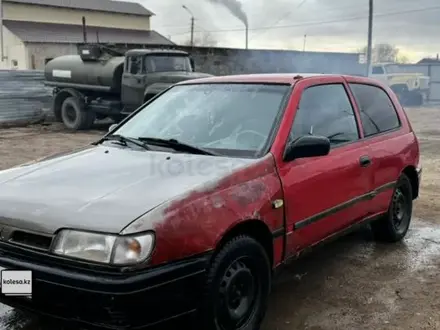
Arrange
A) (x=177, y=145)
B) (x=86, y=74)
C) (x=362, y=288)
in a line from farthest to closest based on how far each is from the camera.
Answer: (x=86, y=74)
(x=362, y=288)
(x=177, y=145)

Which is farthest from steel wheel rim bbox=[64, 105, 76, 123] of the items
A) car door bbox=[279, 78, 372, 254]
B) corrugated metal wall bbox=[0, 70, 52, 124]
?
car door bbox=[279, 78, 372, 254]

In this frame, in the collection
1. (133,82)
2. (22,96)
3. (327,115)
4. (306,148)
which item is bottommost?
(22,96)

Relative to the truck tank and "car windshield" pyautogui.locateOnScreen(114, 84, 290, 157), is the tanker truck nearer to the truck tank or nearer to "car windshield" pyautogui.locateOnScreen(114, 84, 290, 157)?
the truck tank

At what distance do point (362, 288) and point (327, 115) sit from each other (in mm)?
1321

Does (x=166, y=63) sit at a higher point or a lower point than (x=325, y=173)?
higher

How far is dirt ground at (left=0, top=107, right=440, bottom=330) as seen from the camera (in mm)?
3422

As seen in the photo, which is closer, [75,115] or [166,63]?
[166,63]

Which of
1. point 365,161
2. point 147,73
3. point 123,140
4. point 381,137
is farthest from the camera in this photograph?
point 147,73

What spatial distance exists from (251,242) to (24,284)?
1.21m

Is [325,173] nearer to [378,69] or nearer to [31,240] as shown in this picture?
[31,240]

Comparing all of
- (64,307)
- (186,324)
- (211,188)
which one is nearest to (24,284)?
(64,307)

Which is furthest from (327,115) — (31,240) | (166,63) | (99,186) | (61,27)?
(61,27)

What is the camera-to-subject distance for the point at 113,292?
2414 mm

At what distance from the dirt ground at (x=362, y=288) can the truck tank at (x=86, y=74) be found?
34.4ft
